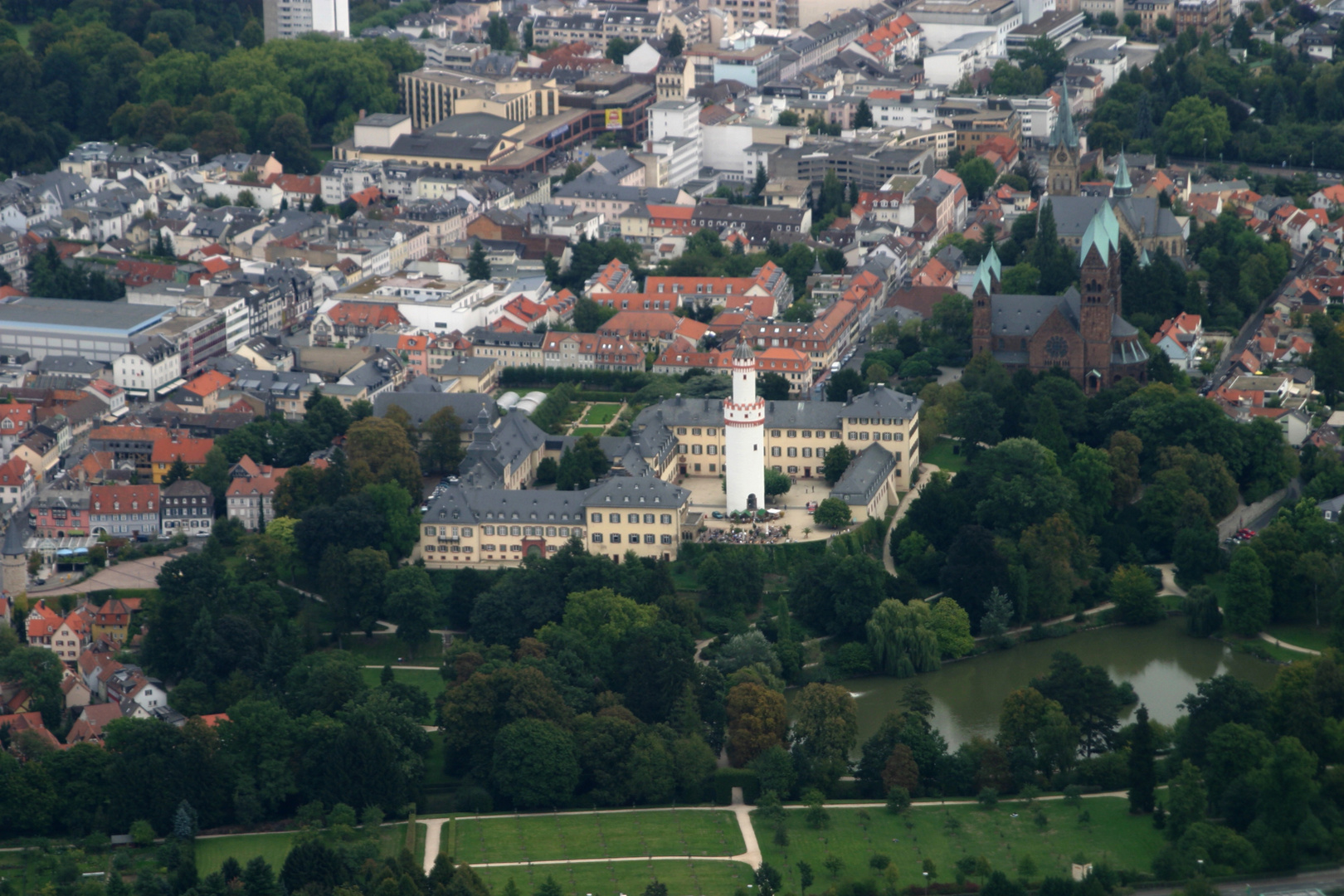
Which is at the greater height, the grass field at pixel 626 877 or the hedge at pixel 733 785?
the hedge at pixel 733 785

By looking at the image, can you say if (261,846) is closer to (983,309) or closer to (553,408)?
(553,408)

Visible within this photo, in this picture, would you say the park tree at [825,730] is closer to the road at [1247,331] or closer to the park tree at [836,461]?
the park tree at [836,461]

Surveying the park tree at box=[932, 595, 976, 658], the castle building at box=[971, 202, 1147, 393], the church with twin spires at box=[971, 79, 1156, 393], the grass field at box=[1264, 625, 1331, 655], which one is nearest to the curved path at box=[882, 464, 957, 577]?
the park tree at box=[932, 595, 976, 658]

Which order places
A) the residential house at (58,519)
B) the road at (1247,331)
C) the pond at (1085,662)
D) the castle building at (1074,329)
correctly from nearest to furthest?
the pond at (1085,662) < the residential house at (58,519) < the castle building at (1074,329) < the road at (1247,331)

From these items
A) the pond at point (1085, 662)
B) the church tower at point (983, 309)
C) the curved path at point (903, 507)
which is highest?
the church tower at point (983, 309)

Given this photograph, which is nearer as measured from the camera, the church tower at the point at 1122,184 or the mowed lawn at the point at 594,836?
the mowed lawn at the point at 594,836

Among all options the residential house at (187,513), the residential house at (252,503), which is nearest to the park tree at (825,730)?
the residential house at (252,503)
